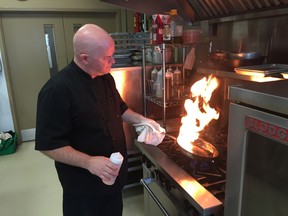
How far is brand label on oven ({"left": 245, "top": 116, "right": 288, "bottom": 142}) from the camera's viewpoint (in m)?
0.50

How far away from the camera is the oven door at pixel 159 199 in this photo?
1.16 m

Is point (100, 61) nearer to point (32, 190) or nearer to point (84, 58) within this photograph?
point (84, 58)

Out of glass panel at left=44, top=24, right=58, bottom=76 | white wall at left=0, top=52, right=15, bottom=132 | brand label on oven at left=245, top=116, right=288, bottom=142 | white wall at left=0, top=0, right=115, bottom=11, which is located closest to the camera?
brand label on oven at left=245, top=116, right=288, bottom=142

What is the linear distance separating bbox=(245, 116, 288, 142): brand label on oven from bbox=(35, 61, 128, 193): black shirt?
2.35 feet

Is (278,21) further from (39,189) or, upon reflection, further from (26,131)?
(26,131)

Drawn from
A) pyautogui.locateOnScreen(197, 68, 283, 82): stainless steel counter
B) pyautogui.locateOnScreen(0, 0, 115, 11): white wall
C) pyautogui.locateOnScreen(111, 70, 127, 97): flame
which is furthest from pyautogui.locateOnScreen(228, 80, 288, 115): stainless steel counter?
pyautogui.locateOnScreen(0, 0, 115, 11): white wall

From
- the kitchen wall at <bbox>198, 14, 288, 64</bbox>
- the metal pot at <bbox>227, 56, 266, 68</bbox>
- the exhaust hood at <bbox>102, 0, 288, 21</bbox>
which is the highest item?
the exhaust hood at <bbox>102, 0, 288, 21</bbox>

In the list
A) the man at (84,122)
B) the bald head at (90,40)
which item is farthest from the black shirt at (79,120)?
the bald head at (90,40)

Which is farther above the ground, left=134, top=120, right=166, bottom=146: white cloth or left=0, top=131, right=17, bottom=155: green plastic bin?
left=134, top=120, right=166, bottom=146: white cloth

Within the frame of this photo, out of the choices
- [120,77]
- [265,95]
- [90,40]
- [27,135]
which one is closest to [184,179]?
[265,95]

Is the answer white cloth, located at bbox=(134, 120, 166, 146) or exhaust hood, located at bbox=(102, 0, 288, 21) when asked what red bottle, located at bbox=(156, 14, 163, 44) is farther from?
white cloth, located at bbox=(134, 120, 166, 146)

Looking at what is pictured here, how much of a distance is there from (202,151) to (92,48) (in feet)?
2.30

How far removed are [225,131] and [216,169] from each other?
1.33 ft

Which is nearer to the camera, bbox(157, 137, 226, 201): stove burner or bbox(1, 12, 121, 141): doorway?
bbox(157, 137, 226, 201): stove burner
